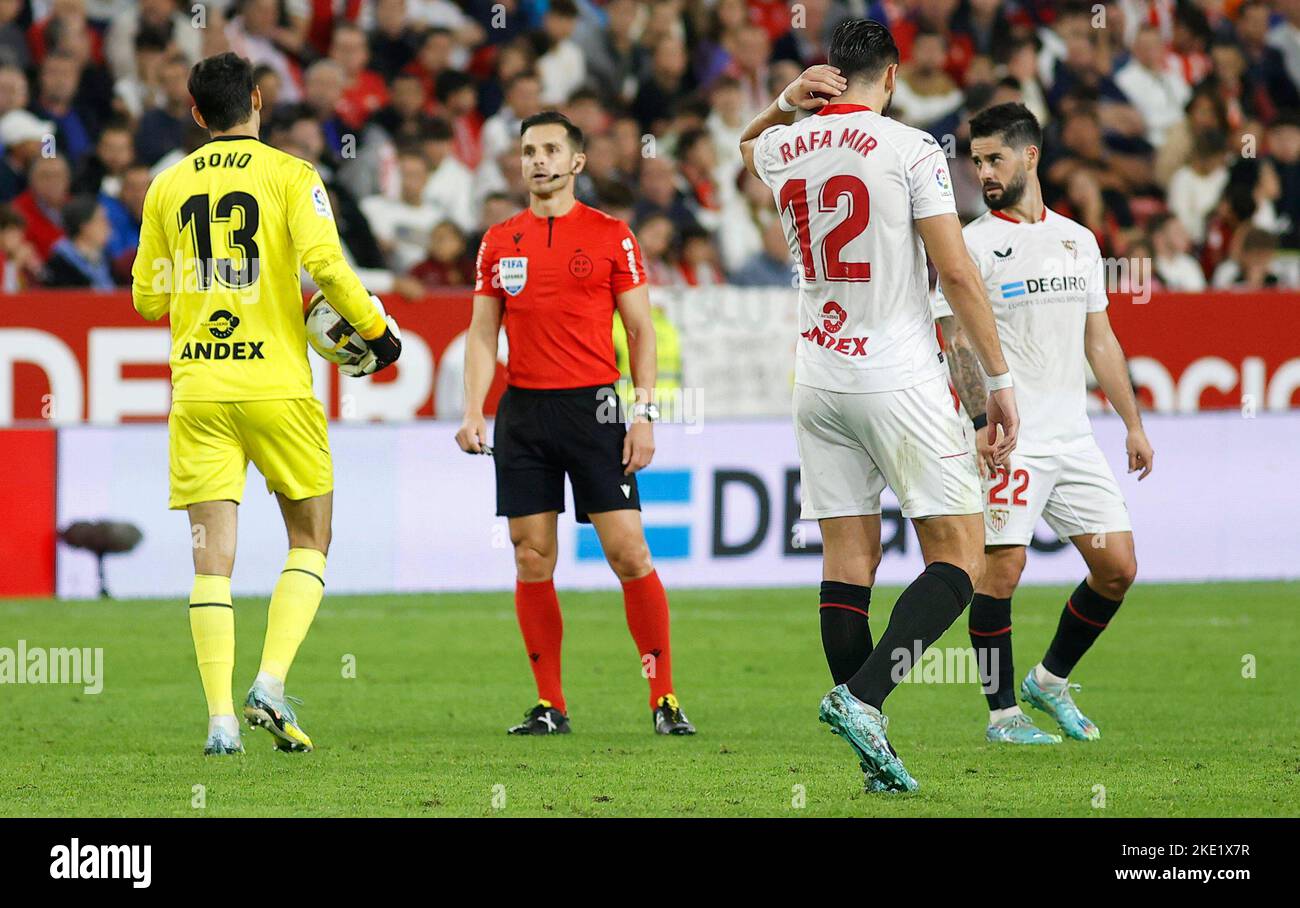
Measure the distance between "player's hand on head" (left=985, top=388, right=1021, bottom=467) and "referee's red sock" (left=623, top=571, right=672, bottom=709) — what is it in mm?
2085

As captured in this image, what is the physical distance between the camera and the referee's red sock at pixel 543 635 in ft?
25.0

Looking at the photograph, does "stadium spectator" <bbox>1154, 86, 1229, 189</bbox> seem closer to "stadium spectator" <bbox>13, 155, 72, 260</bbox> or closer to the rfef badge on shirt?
"stadium spectator" <bbox>13, 155, 72, 260</bbox>

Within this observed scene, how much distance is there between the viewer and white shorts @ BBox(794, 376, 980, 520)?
5848 mm

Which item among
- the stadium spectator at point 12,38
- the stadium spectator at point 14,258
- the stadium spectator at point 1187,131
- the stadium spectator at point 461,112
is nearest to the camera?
the stadium spectator at point 14,258

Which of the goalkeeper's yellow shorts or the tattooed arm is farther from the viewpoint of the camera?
the tattooed arm

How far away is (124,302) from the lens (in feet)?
43.4

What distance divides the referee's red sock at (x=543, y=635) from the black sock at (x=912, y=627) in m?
2.02

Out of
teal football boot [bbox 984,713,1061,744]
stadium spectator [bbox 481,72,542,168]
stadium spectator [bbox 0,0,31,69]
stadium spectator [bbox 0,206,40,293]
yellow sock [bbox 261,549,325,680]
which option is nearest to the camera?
yellow sock [bbox 261,549,325,680]

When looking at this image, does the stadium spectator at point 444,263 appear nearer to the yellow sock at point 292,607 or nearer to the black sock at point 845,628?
the yellow sock at point 292,607

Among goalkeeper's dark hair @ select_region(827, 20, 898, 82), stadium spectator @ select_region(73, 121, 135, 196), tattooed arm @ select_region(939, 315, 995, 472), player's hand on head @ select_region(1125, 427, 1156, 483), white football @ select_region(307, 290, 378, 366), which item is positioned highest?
stadium spectator @ select_region(73, 121, 135, 196)

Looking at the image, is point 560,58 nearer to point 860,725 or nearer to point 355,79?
point 355,79

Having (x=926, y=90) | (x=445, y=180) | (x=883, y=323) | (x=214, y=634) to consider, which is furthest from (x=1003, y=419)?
(x=926, y=90)

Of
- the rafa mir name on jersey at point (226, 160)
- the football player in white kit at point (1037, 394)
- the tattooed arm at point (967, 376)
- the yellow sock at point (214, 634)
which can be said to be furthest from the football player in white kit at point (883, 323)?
the yellow sock at point (214, 634)
